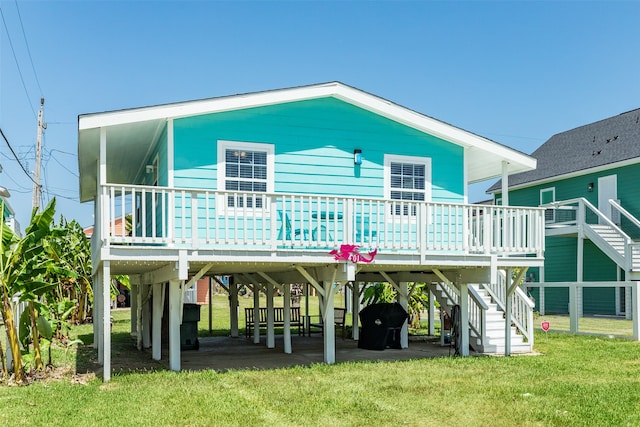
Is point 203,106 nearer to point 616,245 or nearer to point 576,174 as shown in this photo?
point 616,245

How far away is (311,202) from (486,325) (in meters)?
5.70

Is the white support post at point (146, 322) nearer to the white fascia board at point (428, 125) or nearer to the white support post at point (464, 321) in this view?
the white fascia board at point (428, 125)

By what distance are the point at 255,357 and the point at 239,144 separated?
458 centimetres

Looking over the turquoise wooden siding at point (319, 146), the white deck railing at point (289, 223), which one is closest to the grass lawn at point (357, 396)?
the white deck railing at point (289, 223)

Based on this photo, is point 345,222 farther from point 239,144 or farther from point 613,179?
point 613,179

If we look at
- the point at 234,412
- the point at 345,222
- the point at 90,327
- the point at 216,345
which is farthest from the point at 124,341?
the point at 234,412

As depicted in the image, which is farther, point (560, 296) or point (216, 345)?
point (560, 296)

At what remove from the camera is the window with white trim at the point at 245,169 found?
12.7 meters

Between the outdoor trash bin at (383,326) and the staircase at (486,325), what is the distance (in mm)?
1030

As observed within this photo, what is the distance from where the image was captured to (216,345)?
17.2m

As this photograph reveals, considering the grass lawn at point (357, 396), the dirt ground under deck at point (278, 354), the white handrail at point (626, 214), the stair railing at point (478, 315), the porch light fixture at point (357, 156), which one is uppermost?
the porch light fixture at point (357, 156)

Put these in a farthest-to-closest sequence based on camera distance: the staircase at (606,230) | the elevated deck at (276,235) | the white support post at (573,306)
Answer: the staircase at (606,230), the white support post at (573,306), the elevated deck at (276,235)

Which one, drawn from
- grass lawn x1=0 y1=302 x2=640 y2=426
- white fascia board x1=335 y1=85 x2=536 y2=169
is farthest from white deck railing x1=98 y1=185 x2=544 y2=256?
grass lawn x1=0 y1=302 x2=640 y2=426

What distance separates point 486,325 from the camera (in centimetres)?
1478
